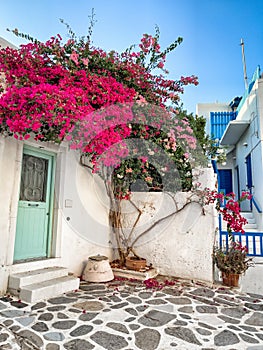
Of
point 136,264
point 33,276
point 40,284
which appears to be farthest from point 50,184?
point 136,264

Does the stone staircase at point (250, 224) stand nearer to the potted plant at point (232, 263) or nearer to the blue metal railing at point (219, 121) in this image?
the potted plant at point (232, 263)

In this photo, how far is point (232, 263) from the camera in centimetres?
565

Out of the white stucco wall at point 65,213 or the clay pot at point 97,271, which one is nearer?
the white stucco wall at point 65,213

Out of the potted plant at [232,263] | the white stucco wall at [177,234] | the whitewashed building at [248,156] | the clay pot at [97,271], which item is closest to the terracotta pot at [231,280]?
the potted plant at [232,263]

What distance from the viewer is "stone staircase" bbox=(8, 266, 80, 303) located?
4.24 m

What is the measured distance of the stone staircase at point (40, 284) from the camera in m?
4.24

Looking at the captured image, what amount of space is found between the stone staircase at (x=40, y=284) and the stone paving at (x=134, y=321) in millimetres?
147

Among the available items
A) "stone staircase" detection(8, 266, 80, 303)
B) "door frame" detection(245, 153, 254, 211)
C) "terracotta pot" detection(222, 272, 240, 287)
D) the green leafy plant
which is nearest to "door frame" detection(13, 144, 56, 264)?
"stone staircase" detection(8, 266, 80, 303)

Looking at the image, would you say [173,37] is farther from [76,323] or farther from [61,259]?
[76,323]

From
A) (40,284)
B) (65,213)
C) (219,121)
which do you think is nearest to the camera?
(40,284)

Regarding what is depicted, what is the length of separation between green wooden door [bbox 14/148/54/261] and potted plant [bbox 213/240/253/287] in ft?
12.8

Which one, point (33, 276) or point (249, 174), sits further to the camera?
point (249, 174)

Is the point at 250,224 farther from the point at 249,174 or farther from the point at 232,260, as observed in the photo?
the point at 232,260

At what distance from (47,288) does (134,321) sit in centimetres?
171
